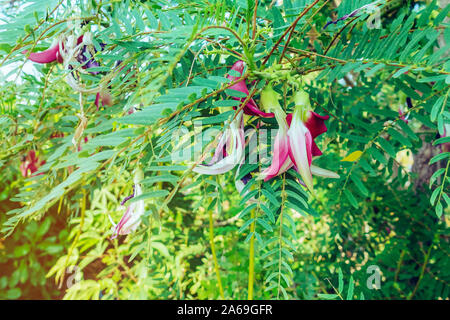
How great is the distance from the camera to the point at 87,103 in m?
0.50

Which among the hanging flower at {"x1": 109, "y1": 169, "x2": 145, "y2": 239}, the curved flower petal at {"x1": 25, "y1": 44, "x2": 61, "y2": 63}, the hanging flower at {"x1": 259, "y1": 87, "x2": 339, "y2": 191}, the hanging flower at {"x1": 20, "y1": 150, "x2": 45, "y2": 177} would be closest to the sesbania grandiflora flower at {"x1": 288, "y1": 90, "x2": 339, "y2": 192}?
the hanging flower at {"x1": 259, "y1": 87, "x2": 339, "y2": 191}

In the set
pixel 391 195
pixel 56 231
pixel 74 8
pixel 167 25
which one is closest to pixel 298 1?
pixel 167 25

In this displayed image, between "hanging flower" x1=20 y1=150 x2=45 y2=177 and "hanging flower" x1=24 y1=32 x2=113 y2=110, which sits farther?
"hanging flower" x1=20 y1=150 x2=45 y2=177

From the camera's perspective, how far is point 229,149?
335 millimetres

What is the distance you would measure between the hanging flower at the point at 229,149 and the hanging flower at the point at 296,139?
0.10 feet

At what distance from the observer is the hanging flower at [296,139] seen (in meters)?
0.31

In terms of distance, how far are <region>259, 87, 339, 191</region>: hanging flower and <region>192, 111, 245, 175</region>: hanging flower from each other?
30 millimetres

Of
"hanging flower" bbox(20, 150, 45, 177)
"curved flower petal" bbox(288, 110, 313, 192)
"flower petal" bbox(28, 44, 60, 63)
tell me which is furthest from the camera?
"hanging flower" bbox(20, 150, 45, 177)

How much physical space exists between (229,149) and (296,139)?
0.21ft

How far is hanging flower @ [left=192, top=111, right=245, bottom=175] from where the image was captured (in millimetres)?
324

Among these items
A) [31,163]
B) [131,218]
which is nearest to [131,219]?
[131,218]

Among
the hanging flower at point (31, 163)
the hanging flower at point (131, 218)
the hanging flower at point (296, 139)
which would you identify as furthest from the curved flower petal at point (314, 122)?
the hanging flower at point (31, 163)

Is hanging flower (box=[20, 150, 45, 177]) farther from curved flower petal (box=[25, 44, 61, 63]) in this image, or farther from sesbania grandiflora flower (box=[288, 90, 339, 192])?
sesbania grandiflora flower (box=[288, 90, 339, 192])

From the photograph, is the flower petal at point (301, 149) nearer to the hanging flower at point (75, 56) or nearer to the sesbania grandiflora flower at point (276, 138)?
the sesbania grandiflora flower at point (276, 138)
